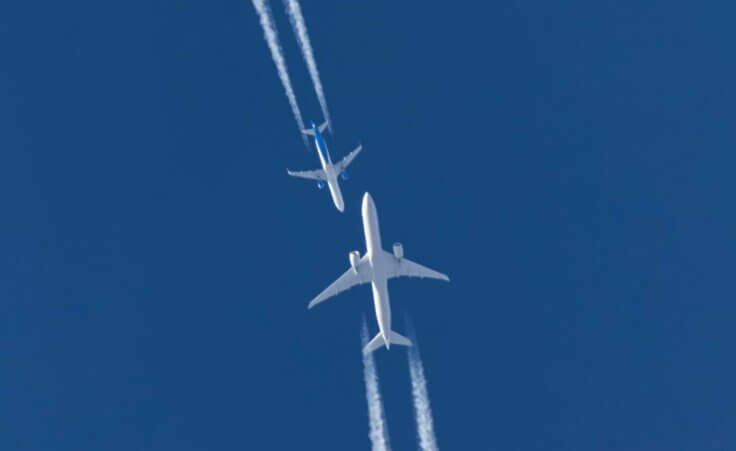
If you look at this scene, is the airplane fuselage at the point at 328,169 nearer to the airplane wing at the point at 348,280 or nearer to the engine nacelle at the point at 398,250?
the airplane wing at the point at 348,280

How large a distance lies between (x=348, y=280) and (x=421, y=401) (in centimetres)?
1421

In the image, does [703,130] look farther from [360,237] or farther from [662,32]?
[360,237]

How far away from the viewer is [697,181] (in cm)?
10356

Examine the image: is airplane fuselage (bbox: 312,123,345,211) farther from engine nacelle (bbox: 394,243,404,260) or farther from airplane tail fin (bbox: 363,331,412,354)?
airplane tail fin (bbox: 363,331,412,354)

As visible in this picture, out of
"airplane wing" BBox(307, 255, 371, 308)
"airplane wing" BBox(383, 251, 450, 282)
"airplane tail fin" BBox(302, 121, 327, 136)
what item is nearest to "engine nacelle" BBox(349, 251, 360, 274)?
"airplane wing" BBox(307, 255, 371, 308)

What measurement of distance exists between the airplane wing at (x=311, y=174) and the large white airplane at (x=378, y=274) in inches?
361

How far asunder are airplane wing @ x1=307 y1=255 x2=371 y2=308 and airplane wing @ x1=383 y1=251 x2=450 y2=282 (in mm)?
2046

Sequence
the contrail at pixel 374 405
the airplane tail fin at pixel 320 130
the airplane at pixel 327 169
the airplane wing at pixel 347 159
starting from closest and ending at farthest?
1. the contrail at pixel 374 405
2. the airplane tail fin at pixel 320 130
3. the airplane at pixel 327 169
4. the airplane wing at pixel 347 159

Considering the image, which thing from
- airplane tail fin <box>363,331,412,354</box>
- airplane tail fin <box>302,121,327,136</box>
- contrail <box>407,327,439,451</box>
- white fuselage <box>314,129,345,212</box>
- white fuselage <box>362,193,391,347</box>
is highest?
airplane tail fin <box>302,121,327,136</box>

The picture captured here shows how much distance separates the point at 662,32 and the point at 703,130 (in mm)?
11202

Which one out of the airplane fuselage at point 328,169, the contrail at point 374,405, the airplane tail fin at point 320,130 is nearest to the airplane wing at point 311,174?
the airplane fuselage at point 328,169

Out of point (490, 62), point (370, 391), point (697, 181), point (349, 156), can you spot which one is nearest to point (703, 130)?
point (697, 181)

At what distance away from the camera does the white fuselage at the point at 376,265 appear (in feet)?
300

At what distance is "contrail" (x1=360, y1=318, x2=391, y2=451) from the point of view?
9825 centimetres
